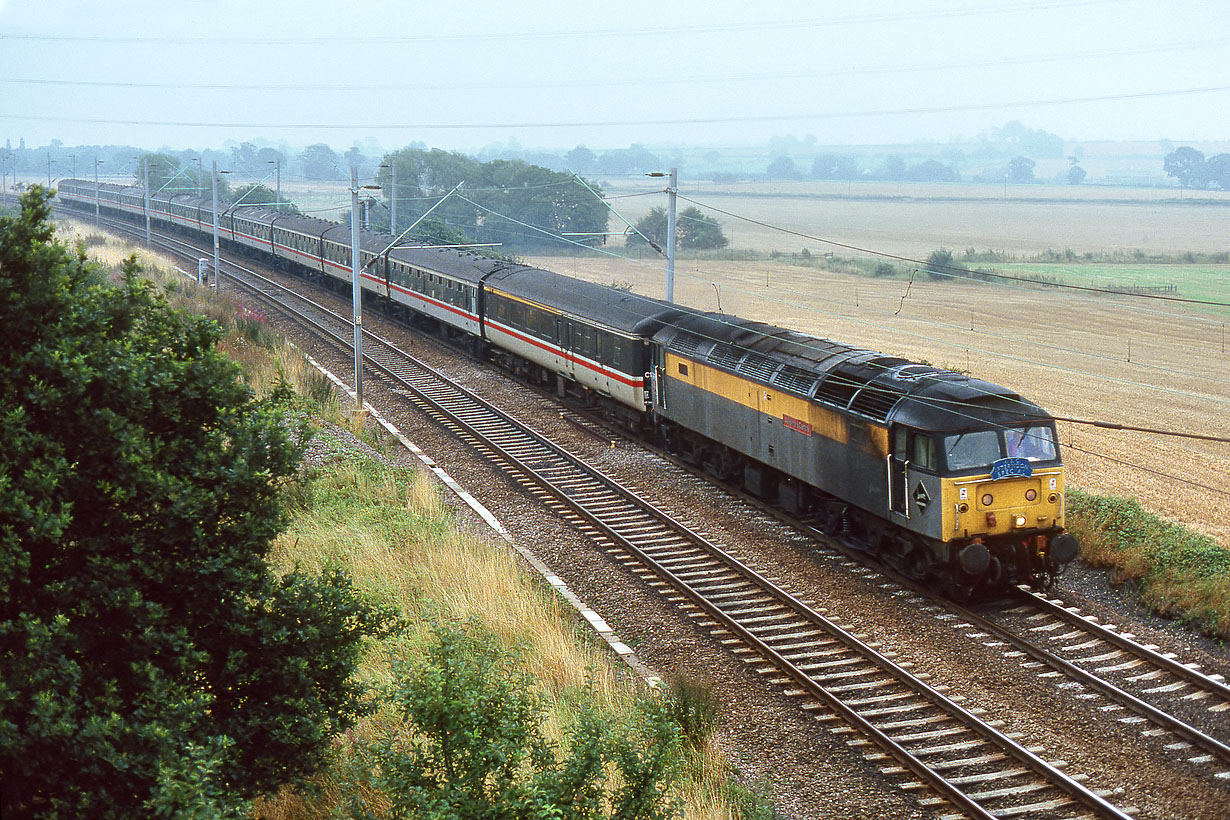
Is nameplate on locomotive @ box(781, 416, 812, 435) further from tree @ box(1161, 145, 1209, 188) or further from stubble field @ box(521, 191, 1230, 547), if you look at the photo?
tree @ box(1161, 145, 1209, 188)

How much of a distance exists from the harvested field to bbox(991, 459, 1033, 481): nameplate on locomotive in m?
7.11

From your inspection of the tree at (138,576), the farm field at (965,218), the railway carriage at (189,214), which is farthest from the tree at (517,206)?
the tree at (138,576)

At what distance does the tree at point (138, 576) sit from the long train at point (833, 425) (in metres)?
10.1

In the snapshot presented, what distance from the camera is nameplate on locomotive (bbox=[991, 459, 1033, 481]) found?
16.1 meters

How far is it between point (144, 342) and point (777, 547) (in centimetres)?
1310

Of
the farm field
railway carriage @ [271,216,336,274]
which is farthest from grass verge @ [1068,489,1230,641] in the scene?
the farm field

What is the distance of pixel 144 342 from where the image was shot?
8156 millimetres

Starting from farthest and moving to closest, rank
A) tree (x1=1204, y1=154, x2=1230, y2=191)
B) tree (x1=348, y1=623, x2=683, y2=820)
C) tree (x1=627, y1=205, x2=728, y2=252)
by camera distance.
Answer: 1. tree (x1=1204, y1=154, x2=1230, y2=191)
2. tree (x1=627, y1=205, x2=728, y2=252)
3. tree (x1=348, y1=623, x2=683, y2=820)

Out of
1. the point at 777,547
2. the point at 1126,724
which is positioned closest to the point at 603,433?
the point at 777,547

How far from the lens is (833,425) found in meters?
18.4

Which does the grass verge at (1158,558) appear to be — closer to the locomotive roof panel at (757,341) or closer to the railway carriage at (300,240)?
the locomotive roof panel at (757,341)

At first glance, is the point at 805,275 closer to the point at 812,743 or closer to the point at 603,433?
the point at 603,433

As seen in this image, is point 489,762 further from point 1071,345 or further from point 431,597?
point 1071,345

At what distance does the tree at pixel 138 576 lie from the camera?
6.99 m
